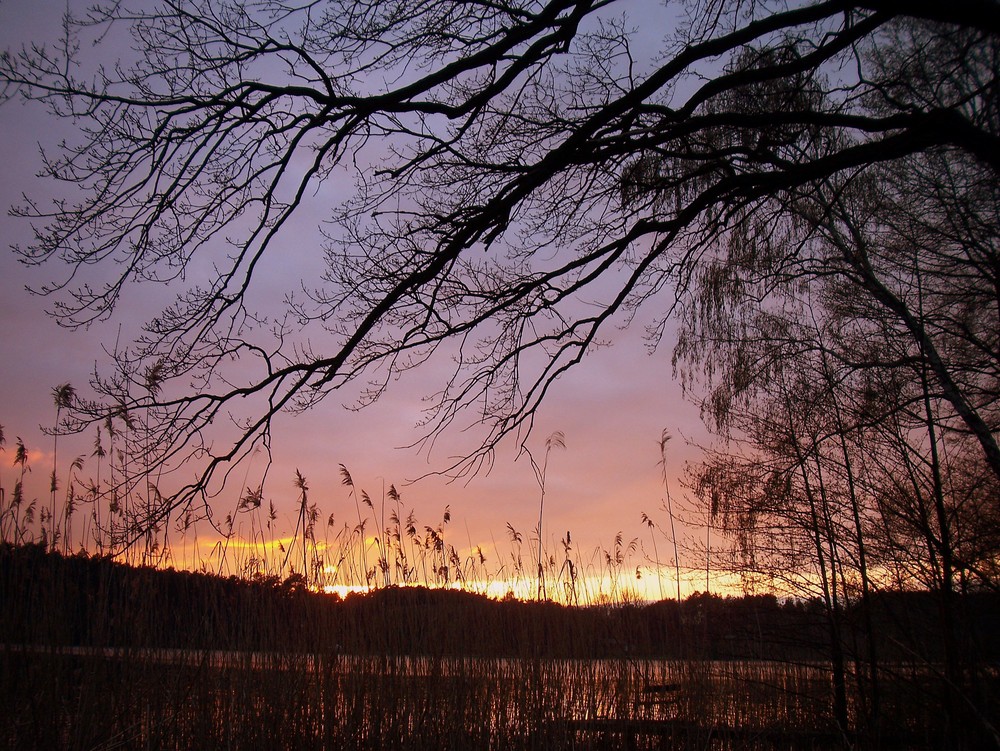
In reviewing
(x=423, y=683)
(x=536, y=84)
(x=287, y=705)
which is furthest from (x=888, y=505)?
(x=287, y=705)

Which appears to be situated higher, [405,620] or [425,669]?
[405,620]

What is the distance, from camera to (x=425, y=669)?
565 cm

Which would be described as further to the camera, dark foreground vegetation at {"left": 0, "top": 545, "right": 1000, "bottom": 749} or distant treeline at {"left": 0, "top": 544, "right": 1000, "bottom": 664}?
distant treeline at {"left": 0, "top": 544, "right": 1000, "bottom": 664}

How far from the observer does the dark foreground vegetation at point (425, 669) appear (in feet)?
15.0

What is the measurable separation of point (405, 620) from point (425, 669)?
39cm

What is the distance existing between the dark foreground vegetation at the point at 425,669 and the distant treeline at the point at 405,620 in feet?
0.05

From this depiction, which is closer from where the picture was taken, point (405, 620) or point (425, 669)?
point (425, 669)

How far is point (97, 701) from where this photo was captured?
456cm

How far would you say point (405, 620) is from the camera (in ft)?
19.0

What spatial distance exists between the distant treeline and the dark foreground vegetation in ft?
0.05

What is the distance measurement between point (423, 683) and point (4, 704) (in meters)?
2.60

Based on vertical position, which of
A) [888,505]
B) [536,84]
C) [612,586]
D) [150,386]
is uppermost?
[536,84]

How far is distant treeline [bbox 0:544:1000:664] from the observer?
473cm

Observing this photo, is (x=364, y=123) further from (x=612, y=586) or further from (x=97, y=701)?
(x=612, y=586)
